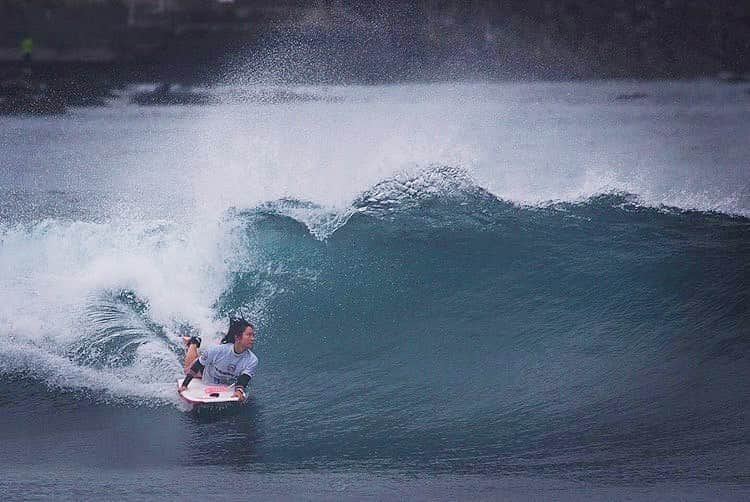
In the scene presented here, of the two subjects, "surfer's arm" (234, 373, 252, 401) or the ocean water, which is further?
"surfer's arm" (234, 373, 252, 401)

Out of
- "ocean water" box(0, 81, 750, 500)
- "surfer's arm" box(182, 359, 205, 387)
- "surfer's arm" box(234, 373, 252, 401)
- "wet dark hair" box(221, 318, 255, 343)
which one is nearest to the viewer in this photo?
"ocean water" box(0, 81, 750, 500)

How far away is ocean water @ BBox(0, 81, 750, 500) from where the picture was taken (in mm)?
6852

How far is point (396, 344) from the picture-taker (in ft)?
30.3

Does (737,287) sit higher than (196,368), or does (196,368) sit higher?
(737,287)

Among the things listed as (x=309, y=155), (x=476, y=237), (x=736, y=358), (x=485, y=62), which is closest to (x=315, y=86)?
(x=485, y=62)

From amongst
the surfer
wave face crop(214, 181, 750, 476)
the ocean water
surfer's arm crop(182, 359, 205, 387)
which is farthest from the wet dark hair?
wave face crop(214, 181, 750, 476)

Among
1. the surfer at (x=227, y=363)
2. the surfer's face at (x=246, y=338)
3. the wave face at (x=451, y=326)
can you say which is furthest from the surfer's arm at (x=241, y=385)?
the wave face at (x=451, y=326)

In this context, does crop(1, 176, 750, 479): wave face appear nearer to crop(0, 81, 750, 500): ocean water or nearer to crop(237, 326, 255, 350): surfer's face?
crop(0, 81, 750, 500): ocean water

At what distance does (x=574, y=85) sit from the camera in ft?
135

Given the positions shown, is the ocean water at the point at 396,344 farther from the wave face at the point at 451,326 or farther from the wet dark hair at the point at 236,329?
the wet dark hair at the point at 236,329

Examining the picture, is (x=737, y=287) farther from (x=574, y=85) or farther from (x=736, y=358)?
(x=574, y=85)

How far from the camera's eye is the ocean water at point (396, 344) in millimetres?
6852

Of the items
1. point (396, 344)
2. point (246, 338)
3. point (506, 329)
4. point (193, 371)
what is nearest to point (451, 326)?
point (506, 329)

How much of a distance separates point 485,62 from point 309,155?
2513 centimetres
